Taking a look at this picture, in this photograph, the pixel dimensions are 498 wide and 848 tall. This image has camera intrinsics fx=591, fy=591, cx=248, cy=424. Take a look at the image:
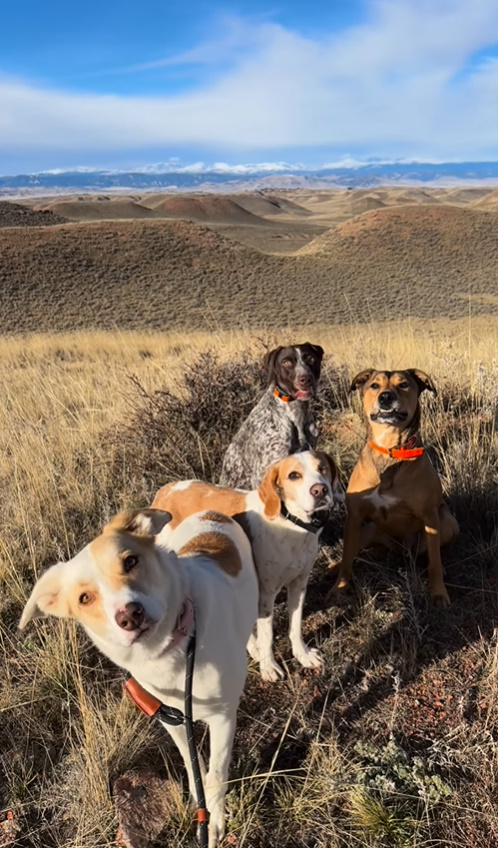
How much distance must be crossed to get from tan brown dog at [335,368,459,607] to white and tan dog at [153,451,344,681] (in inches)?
23.0

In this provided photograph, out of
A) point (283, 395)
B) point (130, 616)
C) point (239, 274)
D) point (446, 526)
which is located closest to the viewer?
point (130, 616)

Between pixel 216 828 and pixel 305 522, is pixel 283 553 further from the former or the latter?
pixel 216 828

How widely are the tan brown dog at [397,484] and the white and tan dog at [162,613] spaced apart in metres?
1.49

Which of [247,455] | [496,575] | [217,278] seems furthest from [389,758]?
[217,278]

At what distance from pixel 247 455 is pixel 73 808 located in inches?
123

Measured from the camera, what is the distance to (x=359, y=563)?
439 cm

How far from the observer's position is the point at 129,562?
2.14 metres

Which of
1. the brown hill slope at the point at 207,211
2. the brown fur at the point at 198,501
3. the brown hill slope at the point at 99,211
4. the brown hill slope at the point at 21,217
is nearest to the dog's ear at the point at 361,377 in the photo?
the brown fur at the point at 198,501

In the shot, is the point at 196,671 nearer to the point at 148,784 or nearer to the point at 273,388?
the point at 148,784

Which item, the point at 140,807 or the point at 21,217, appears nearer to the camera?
the point at 140,807

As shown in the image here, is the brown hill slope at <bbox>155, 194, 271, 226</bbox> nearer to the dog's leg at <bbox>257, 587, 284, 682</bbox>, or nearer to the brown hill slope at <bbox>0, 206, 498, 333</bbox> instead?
the brown hill slope at <bbox>0, 206, 498, 333</bbox>

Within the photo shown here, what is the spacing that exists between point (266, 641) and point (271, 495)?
0.84 m

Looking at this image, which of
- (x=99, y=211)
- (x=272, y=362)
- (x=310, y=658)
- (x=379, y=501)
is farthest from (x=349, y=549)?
(x=99, y=211)

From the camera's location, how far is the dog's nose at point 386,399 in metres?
3.86
